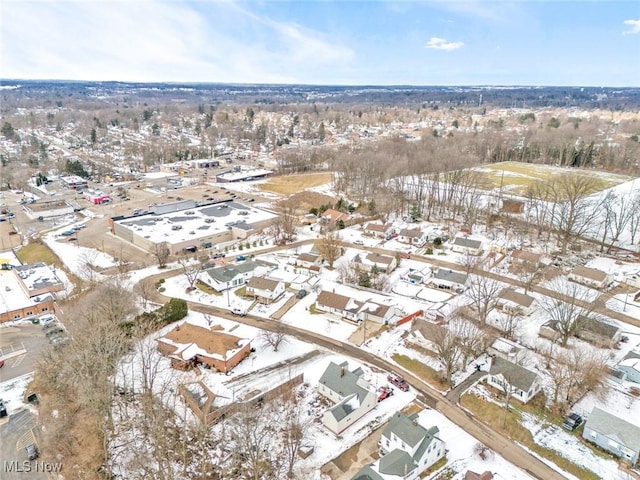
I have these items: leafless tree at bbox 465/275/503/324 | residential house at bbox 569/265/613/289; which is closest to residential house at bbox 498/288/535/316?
leafless tree at bbox 465/275/503/324

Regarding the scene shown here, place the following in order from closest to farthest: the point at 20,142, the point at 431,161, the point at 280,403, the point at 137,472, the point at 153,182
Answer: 1. the point at 137,472
2. the point at 280,403
3. the point at 431,161
4. the point at 153,182
5. the point at 20,142

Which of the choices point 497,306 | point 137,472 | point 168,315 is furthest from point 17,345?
point 497,306

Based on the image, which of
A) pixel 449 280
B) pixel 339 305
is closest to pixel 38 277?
pixel 339 305

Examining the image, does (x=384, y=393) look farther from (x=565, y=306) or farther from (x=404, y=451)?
(x=565, y=306)

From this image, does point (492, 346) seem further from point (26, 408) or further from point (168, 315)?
point (26, 408)

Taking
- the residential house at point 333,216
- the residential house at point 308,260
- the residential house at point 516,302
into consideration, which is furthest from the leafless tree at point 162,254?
the residential house at point 516,302

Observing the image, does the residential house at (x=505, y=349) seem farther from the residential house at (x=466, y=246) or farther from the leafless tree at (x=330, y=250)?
Result: the leafless tree at (x=330, y=250)
